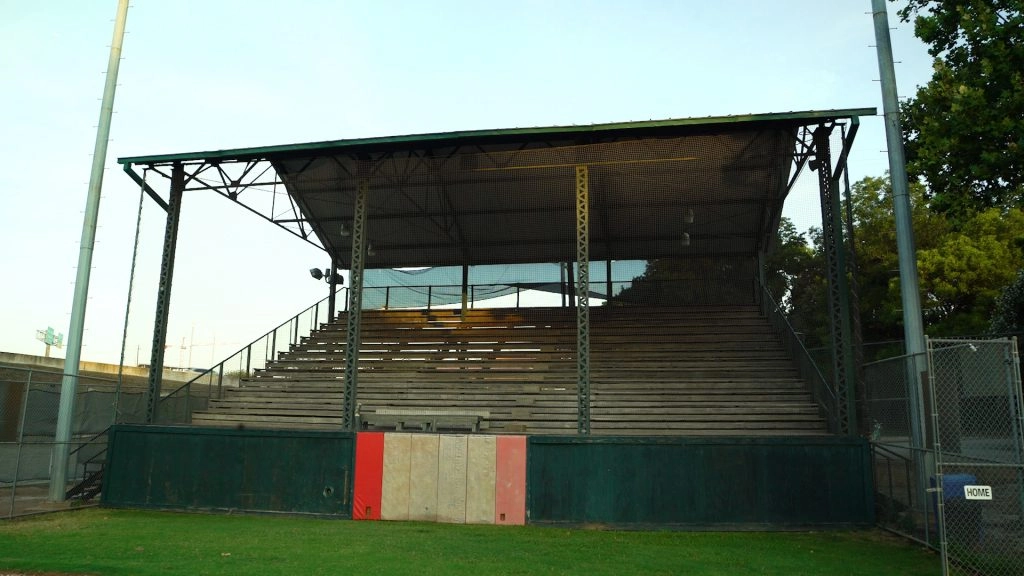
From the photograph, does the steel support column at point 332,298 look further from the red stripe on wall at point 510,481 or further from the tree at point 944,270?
the tree at point 944,270

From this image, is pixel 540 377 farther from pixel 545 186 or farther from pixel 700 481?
pixel 700 481

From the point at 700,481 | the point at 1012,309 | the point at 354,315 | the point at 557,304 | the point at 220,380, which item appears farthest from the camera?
the point at 557,304

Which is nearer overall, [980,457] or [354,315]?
[980,457]

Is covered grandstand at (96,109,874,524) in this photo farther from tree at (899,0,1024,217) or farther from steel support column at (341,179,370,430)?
tree at (899,0,1024,217)

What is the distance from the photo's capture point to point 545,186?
19641 millimetres

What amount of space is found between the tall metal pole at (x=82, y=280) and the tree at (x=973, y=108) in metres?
15.6

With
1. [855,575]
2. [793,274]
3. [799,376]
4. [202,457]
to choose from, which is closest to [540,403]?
[799,376]

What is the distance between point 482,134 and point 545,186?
5.90 metres

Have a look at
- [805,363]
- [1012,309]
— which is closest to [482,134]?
[805,363]

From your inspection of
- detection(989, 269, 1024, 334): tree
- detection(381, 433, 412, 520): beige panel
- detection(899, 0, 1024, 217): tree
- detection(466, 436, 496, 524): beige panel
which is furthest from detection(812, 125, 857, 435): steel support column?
detection(989, 269, 1024, 334): tree

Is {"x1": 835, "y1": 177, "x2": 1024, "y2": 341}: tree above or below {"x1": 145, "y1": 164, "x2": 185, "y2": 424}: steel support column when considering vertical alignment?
above

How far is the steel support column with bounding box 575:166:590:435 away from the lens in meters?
13.2

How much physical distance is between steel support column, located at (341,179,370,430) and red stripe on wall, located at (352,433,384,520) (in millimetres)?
665

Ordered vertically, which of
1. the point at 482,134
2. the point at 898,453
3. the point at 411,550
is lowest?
the point at 411,550
